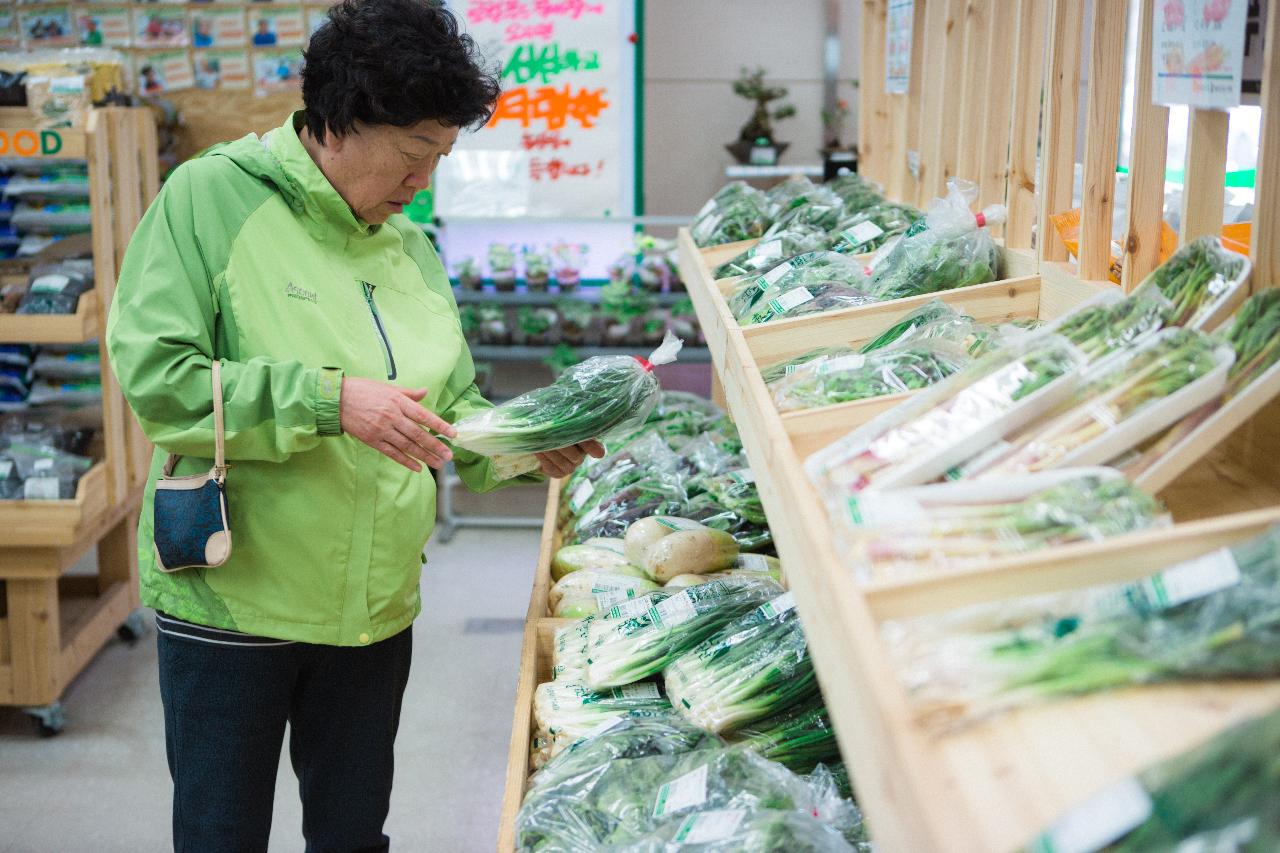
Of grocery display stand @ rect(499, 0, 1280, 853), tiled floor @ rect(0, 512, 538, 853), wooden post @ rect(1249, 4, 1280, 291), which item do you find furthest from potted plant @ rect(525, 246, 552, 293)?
wooden post @ rect(1249, 4, 1280, 291)

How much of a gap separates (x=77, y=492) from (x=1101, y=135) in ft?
10.1

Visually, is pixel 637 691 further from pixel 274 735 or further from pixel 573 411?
pixel 274 735

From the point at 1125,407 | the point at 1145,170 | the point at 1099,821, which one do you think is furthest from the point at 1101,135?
the point at 1099,821

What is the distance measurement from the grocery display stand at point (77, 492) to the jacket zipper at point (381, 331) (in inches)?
76.8

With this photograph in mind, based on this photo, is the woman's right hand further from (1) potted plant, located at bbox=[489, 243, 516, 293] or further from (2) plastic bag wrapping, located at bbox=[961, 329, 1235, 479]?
(1) potted plant, located at bbox=[489, 243, 516, 293]

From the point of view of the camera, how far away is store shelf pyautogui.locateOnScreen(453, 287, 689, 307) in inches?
213

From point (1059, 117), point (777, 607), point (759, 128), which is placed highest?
point (759, 128)

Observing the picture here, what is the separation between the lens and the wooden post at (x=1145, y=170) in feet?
5.63

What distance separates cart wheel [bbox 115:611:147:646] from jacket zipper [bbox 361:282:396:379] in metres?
2.88

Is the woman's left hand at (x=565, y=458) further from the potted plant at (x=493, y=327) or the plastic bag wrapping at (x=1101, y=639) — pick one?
the potted plant at (x=493, y=327)

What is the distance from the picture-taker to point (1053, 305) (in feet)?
6.91

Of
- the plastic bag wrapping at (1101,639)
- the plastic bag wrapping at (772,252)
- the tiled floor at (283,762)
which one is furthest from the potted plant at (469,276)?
the plastic bag wrapping at (1101,639)

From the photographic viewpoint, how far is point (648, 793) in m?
1.70

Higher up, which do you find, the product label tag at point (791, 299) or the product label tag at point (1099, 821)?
the product label tag at point (791, 299)
